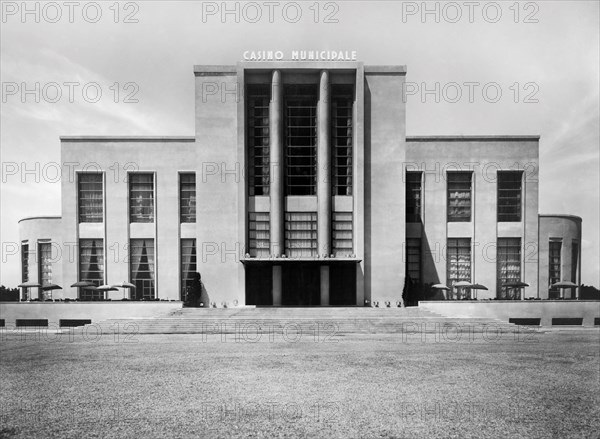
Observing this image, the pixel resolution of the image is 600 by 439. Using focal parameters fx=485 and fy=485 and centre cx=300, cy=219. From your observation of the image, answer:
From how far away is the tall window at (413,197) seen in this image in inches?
1797

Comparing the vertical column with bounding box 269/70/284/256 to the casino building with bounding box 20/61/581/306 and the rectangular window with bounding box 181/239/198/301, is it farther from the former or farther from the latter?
the rectangular window with bounding box 181/239/198/301

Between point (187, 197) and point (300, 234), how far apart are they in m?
11.7

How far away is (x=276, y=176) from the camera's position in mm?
41750

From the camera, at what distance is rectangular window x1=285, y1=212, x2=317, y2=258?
41.8 m

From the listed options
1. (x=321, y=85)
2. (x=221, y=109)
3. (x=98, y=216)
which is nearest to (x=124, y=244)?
(x=98, y=216)

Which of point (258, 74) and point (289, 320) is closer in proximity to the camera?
point (289, 320)

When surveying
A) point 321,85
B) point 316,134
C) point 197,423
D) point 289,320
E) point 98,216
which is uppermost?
point 321,85

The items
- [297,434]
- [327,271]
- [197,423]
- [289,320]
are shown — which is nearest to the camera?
[297,434]

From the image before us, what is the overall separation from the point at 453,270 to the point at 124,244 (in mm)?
30807

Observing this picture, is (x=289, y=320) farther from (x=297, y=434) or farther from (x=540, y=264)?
(x=540, y=264)

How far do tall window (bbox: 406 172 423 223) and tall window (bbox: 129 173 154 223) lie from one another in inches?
950

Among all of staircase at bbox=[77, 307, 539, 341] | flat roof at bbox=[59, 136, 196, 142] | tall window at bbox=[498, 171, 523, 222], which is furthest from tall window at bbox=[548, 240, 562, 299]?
flat roof at bbox=[59, 136, 196, 142]

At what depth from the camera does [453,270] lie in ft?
149

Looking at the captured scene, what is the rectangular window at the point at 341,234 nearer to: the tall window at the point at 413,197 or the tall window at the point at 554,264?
the tall window at the point at 413,197
